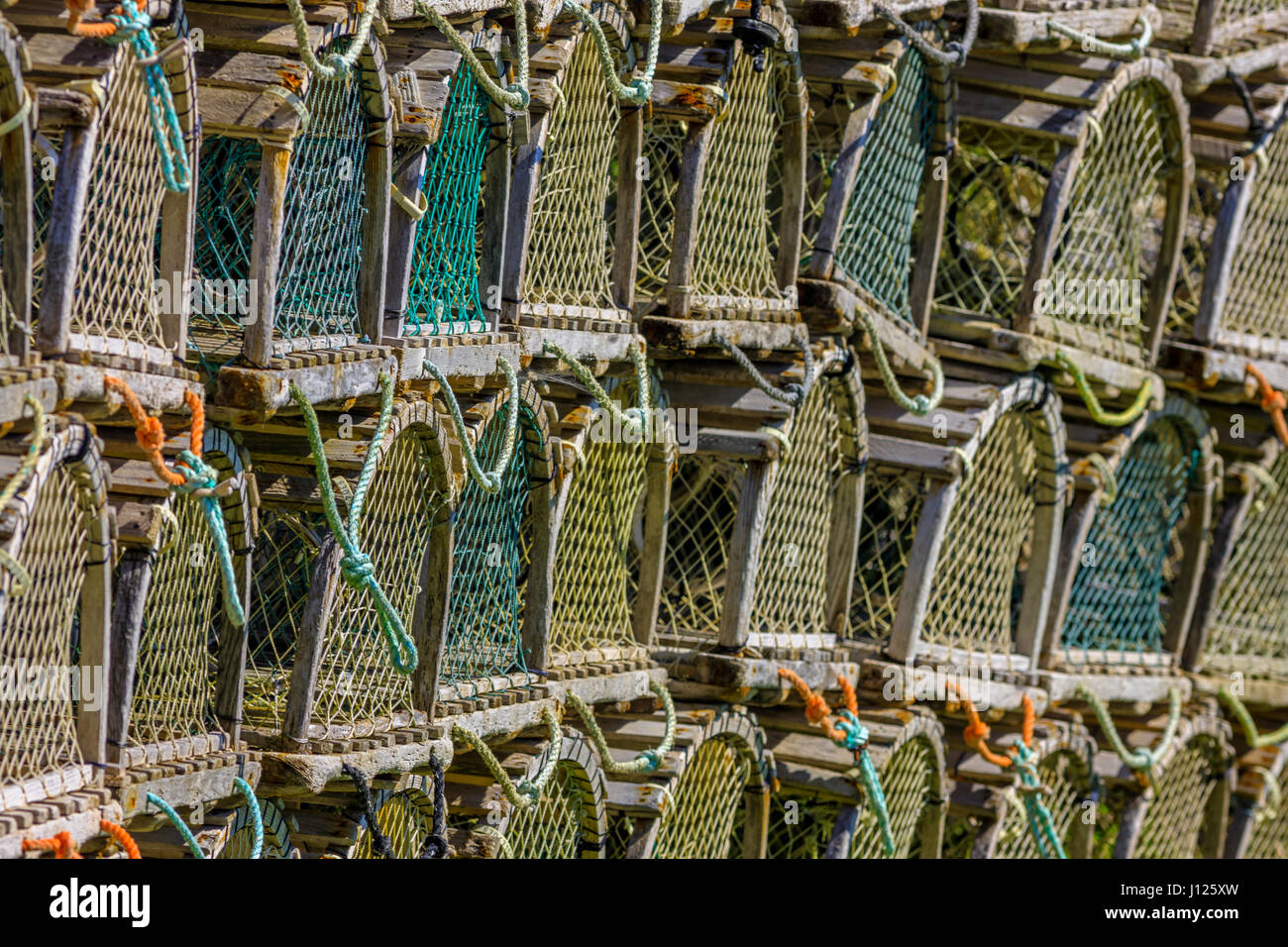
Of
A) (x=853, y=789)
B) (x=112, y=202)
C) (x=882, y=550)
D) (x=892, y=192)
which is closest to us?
(x=112, y=202)

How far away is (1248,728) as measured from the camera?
7.14m

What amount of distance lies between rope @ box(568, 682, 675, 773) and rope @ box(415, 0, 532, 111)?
147 cm

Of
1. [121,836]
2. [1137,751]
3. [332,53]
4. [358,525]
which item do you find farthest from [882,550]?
[121,836]

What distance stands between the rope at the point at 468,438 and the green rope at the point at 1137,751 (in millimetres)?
2779

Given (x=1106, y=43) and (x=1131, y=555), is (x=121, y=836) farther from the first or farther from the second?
(x=1131, y=555)

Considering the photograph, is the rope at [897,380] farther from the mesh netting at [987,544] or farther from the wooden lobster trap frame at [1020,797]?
the wooden lobster trap frame at [1020,797]

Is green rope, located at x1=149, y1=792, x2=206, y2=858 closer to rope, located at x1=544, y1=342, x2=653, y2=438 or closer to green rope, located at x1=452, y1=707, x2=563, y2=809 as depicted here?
green rope, located at x1=452, y1=707, x2=563, y2=809

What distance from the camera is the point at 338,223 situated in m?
3.69

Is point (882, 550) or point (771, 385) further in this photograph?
point (882, 550)

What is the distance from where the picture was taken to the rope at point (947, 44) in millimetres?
5223

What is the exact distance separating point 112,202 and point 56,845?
39.8 inches

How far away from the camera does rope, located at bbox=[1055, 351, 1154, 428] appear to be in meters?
5.98

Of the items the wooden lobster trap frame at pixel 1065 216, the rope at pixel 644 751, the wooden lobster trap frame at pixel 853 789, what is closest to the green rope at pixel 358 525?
the rope at pixel 644 751
